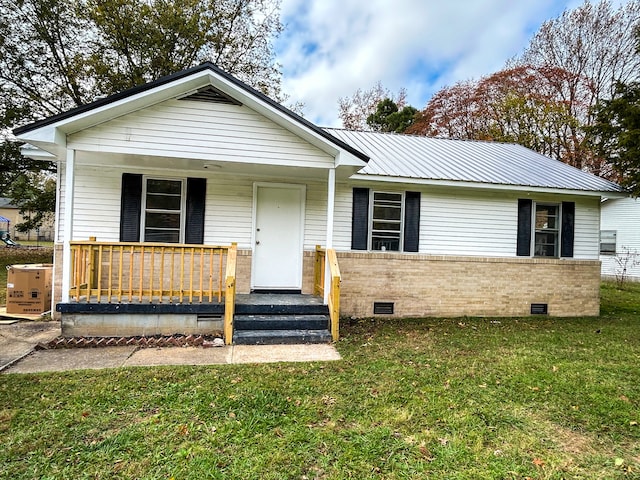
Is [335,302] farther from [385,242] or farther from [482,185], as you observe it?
[482,185]

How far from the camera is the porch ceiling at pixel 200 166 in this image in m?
6.33

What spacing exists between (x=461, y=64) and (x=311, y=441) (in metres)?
25.8

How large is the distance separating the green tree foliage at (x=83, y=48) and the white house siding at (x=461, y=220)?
1323cm

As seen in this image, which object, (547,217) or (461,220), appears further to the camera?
(547,217)

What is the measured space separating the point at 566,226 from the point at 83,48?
19.2 m

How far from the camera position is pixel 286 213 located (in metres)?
7.77

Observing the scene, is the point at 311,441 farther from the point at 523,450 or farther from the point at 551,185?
the point at 551,185

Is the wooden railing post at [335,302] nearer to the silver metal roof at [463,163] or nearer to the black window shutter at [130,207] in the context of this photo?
the silver metal roof at [463,163]

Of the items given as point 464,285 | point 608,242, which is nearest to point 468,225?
point 464,285

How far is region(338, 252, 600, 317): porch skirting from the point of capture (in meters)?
7.90

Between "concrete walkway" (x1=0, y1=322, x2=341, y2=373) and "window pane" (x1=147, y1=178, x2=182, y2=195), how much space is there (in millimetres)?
3141

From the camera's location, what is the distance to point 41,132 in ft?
17.9

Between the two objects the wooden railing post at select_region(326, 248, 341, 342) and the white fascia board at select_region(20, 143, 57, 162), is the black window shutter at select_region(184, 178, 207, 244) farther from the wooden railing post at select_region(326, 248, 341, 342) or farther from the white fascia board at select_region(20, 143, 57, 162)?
the wooden railing post at select_region(326, 248, 341, 342)

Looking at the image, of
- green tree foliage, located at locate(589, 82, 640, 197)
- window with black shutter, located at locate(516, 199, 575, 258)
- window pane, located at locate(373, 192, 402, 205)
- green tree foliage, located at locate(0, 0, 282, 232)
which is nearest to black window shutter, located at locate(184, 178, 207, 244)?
window pane, located at locate(373, 192, 402, 205)
